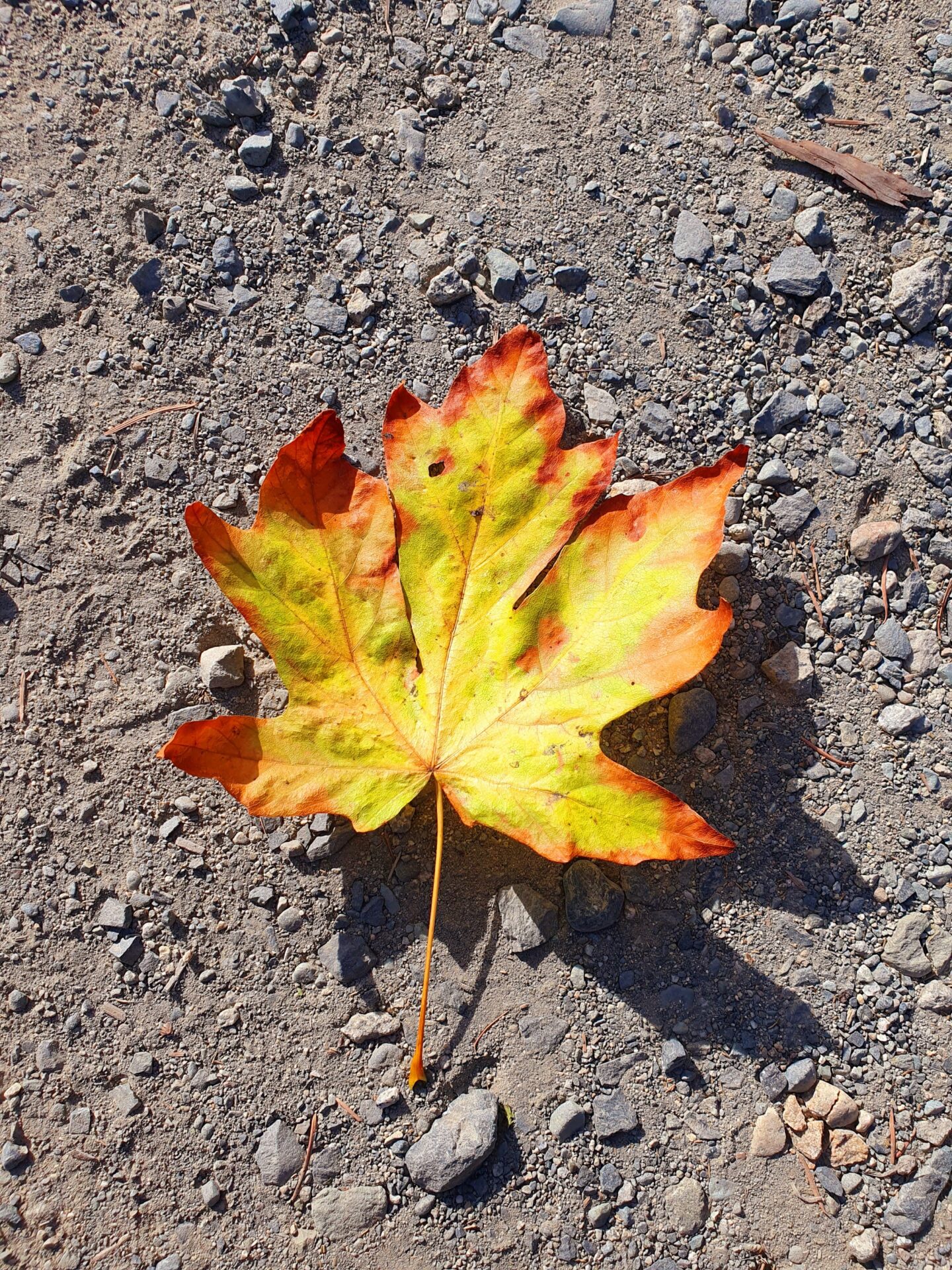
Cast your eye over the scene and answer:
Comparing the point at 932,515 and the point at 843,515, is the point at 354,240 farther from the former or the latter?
the point at 932,515

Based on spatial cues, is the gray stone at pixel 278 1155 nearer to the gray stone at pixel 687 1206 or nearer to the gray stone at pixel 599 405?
the gray stone at pixel 687 1206

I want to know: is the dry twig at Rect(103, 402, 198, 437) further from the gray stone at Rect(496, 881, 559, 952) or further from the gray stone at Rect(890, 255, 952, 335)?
the gray stone at Rect(890, 255, 952, 335)

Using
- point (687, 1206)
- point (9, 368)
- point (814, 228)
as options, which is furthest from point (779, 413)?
point (9, 368)

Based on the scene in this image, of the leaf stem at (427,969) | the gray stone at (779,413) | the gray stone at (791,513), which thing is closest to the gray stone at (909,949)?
the gray stone at (791,513)

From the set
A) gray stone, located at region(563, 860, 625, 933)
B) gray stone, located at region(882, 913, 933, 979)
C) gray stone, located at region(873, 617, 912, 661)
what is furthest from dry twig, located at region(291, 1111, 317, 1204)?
gray stone, located at region(873, 617, 912, 661)

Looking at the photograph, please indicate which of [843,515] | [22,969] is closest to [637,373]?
[843,515]

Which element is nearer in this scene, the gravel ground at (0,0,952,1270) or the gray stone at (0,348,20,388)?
the gravel ground at (0,0,952,1270)
